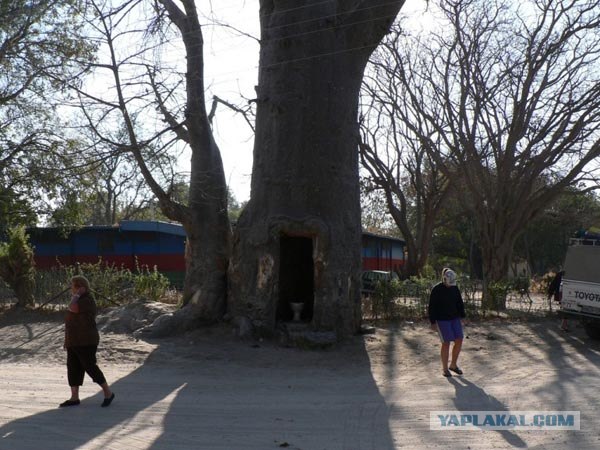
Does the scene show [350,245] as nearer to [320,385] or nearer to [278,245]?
[278,245]

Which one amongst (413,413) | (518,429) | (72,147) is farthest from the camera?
(72,147)

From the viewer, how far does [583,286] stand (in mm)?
14148

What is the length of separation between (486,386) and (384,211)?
91.8 ft

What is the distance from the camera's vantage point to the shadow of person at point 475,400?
7.86 meters

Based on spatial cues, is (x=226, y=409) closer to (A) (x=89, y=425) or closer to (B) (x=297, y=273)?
(A) (x=89, y=425)

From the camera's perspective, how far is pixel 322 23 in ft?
42.3

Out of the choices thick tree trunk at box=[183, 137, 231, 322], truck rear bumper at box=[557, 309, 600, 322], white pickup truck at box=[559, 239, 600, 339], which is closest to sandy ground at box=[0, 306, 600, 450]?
truck rear bumper at box=[557, 309, 600, 322]

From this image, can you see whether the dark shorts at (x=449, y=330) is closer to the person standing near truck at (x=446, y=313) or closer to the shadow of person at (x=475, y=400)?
the person standing near truck at (x=446, y=313)

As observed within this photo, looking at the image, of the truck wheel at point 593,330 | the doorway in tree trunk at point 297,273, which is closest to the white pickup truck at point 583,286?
the truck wheel at point 593,330

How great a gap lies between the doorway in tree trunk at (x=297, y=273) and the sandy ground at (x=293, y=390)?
4.95ft

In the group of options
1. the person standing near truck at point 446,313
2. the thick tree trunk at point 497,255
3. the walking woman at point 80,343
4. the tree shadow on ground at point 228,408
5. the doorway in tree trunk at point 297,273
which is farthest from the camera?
the thick tree trunk at point 497,255

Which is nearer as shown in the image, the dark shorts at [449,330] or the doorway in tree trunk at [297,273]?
the dark shorts at [449,330]

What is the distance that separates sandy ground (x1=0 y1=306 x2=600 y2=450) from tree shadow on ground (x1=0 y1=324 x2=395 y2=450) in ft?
0.07

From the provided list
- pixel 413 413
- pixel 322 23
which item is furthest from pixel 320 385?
pixel 322 23
